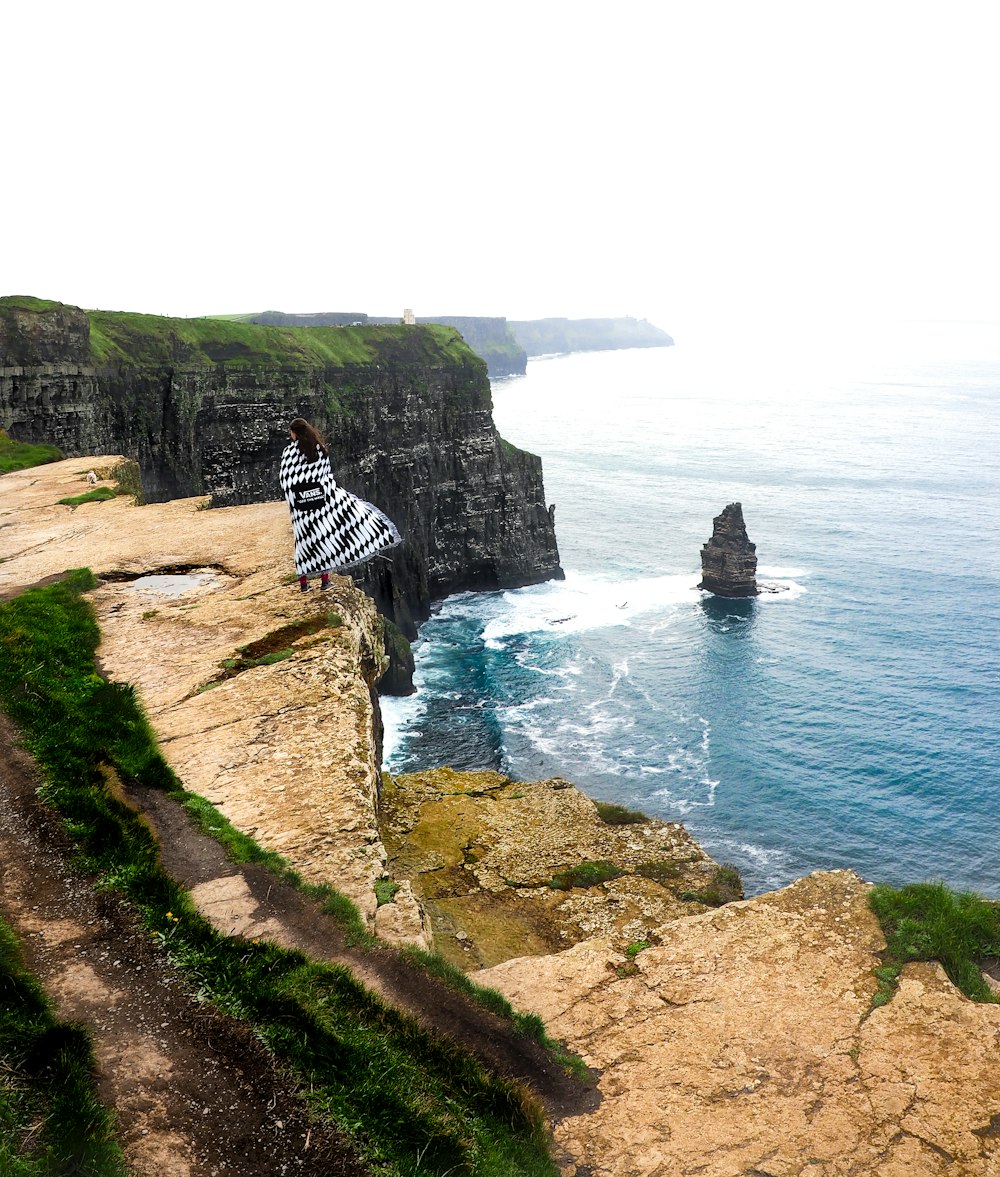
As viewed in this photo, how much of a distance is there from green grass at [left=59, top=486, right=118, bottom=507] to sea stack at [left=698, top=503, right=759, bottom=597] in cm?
5551

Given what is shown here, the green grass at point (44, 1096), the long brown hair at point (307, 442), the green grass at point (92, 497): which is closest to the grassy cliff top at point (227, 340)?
the green grass at point (92, 497)

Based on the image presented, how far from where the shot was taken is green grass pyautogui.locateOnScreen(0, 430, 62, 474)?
1277 inches

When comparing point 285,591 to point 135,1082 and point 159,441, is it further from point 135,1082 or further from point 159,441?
point 159,441

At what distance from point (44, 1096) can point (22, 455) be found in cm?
3335

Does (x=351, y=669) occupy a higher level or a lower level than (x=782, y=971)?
higher

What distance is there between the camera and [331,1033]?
297 inches

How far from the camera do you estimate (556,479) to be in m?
120

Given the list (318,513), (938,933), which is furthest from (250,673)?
(938,933)

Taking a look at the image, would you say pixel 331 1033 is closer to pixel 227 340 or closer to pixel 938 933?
pixel 938 933

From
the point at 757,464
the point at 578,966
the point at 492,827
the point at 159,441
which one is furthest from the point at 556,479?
the point at 578,966

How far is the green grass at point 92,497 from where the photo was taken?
83.0ft

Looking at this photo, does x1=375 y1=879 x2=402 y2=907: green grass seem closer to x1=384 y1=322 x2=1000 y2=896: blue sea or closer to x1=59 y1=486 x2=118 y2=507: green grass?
x1=59 y1=486 x2=118 y2=507: green grass

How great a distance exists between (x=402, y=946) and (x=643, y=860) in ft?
39.5

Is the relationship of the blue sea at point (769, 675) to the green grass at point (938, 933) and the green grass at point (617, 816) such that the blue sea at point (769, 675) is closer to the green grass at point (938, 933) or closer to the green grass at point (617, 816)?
the green grass at point (617, 816)
